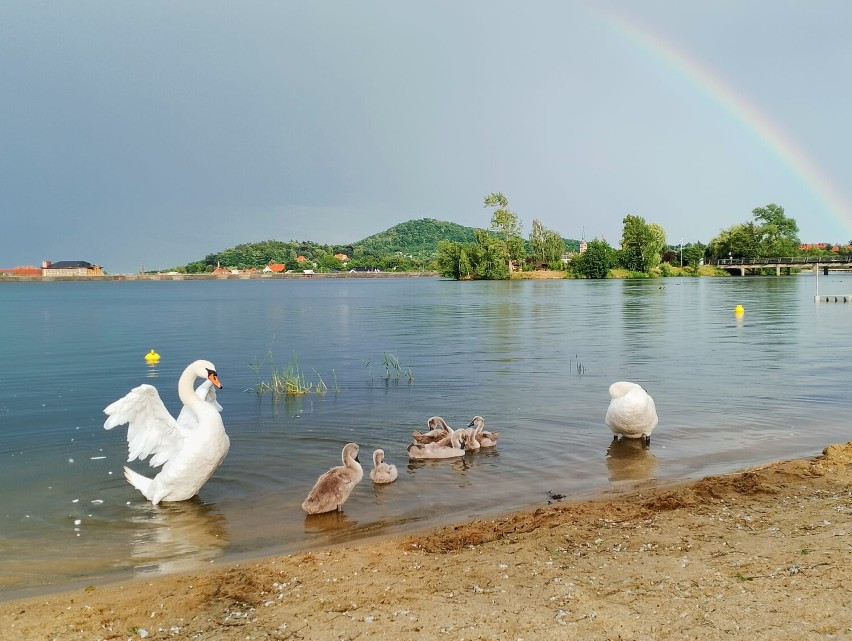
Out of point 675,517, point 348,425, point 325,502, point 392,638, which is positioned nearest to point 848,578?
point 675,517

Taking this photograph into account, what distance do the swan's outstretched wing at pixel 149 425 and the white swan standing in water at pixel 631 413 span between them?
26.2 ft

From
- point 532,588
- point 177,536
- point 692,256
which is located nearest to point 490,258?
point 692,256

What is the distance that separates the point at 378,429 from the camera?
15.9 m

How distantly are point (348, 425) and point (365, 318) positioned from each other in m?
39.2

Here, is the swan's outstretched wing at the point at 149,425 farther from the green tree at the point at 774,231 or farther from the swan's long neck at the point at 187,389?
the green tree at the point at 774,231

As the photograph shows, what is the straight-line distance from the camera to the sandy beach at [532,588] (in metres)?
5.74

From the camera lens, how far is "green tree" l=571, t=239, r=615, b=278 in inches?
7067

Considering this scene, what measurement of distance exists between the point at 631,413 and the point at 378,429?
18.4 feet

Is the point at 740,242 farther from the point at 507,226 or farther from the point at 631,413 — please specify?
the point at 631,413

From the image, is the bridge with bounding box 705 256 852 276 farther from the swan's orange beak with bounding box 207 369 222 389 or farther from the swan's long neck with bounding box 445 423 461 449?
the swan's orange beak with bounding box 207 369 222 389

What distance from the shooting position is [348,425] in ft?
53.5

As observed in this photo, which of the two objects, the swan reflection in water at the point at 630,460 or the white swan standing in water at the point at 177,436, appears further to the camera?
the swan reflection in water at the point at 630,460

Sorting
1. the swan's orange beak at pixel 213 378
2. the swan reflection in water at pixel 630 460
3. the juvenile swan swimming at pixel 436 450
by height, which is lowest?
the swan reflection in water at pixel 630 460

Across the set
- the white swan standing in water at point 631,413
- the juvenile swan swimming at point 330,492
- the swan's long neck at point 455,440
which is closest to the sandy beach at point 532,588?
the juvenile swan swimming at point 330,492
